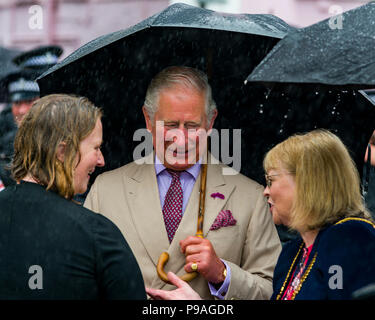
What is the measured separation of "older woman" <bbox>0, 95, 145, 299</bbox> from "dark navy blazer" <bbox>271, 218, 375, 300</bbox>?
2.53ft

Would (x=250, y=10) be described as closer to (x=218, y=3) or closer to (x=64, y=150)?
(x=218, y=3)

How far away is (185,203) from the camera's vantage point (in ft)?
13.1

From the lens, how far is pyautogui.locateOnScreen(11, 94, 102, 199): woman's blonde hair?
2811 mm

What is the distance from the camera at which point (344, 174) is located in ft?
10.7

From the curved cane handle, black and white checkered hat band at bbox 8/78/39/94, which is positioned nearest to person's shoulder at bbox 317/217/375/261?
the curved cane handle

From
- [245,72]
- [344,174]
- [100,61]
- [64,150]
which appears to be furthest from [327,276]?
[100,61]

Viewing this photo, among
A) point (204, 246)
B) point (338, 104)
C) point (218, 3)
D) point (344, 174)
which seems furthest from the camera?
point (218, 3)

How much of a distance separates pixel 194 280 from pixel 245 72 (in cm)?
122

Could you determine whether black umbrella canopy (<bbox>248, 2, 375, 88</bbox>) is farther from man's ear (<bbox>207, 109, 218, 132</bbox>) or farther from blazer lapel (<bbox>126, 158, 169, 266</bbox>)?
blazer lapel (<bbox>126, 158, 169, 266</bbox>)

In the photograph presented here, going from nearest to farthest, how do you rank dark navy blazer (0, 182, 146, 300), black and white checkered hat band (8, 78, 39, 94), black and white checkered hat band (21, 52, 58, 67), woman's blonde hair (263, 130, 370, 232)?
dark navy blazer (0, 182, 146, 300), woman's blonde hair (263, 130, 370, 232), black and white checkered hat band (8, 78, 39, 94), black and white checkered hat band (21, 52, 58, 67)

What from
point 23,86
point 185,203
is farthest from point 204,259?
point 23,86

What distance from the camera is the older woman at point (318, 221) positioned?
3.02 metres

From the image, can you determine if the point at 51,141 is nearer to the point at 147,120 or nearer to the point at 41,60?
the point at 147,120
